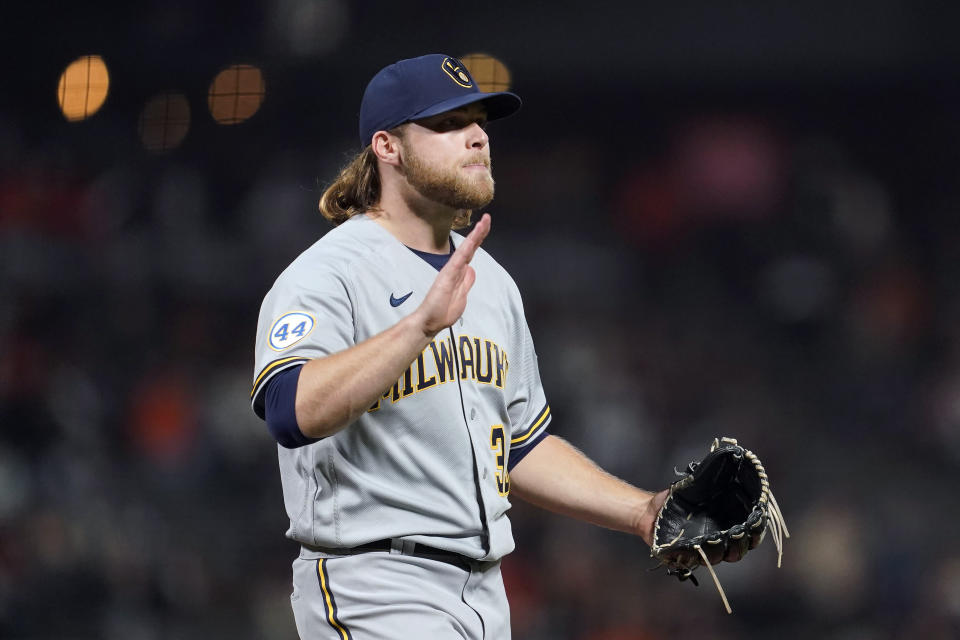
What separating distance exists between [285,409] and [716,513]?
88 cm

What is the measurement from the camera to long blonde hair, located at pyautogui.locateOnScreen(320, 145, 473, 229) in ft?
7.19

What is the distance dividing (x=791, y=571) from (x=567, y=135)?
222 centimetres

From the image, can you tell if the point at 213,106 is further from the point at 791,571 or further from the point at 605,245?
the point at 791,571

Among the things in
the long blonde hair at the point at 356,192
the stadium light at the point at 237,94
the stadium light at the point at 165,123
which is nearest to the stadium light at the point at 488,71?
the stadium light at the point at 237,94

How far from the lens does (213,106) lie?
17.4ft

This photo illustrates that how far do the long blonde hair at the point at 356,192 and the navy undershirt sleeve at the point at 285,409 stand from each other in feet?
→ 1.79

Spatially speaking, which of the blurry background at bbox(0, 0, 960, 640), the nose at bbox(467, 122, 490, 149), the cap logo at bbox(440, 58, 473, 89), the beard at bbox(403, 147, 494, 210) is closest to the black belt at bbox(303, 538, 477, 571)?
the beard at bbox(403, 147, 494, 210)

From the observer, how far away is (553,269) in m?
5.11

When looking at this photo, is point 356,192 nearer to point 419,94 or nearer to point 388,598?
point 419,94

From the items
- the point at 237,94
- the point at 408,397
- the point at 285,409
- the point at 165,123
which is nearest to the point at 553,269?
the point at 237,94

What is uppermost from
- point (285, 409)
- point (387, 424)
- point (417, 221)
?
point (417, 221)

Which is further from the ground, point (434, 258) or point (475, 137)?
point (475, 137)

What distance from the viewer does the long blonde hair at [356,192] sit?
7.19 feet

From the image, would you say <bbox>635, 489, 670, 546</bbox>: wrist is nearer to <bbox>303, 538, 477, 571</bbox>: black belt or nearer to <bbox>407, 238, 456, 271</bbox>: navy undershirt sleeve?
<bbox>303, 538, 477, 571</bbox>: black belt
